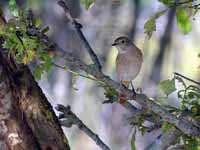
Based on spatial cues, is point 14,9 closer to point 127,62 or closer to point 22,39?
point 22,39

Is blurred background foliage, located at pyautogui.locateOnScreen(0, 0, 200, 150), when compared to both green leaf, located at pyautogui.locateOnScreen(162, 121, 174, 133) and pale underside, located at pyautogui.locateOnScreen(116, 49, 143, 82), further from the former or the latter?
green leaf, located at pyautogui.locateOnScreen(162, 121, 174, 133)

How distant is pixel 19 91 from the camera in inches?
87.9

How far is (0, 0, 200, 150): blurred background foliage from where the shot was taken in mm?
5730

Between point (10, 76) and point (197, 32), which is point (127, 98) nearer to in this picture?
point (10, 76)

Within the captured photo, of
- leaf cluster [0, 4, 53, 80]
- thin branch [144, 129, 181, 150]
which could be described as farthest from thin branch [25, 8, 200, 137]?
thin branch [144, 129, 181, 150]

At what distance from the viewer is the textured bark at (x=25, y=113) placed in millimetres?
2168

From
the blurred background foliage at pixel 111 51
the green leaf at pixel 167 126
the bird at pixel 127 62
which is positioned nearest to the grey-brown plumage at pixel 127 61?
the bird at pixel 127 62

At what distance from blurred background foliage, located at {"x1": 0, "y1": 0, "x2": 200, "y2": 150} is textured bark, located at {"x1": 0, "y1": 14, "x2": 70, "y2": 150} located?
3315mm

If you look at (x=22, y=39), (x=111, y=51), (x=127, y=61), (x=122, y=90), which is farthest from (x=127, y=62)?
(x=111, y=51)

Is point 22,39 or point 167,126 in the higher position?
point 22,39

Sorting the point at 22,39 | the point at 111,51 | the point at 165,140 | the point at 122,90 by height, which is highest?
the point at 22,39

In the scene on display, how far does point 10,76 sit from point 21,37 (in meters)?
0.31

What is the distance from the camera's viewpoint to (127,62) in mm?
3340

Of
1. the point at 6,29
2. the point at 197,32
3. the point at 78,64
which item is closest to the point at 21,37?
the point at 6,29
